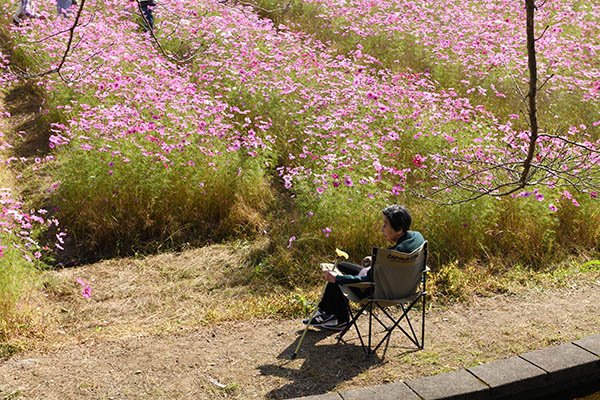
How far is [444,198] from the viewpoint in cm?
644

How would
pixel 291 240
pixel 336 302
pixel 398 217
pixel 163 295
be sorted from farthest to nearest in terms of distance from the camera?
pixel 291 240 < pixel 163 295 < pixel 336 302 < pixel 398 217

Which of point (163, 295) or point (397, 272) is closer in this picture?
point (397, 272)

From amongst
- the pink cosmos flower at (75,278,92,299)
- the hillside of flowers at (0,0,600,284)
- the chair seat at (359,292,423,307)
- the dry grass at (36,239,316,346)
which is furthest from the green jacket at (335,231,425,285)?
the pink cosmos flower at (75,278,92,299)

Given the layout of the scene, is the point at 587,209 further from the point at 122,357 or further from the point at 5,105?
the point at 5,105

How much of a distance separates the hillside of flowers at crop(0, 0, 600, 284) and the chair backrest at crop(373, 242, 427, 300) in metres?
1.55

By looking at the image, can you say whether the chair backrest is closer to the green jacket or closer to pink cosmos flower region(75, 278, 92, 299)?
the green jacket

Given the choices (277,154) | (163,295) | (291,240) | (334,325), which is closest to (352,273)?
(334,325)

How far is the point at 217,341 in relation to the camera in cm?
488

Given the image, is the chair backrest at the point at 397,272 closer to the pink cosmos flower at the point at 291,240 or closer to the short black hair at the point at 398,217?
the short black hair at the point at 398,217

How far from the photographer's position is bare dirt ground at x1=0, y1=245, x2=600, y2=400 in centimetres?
428

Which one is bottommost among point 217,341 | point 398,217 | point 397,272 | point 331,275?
point 217,341

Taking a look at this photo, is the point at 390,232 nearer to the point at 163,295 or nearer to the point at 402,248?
the point at 402,248

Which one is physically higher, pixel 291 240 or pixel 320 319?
pixel 291 240

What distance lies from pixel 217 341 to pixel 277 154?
132 inches
